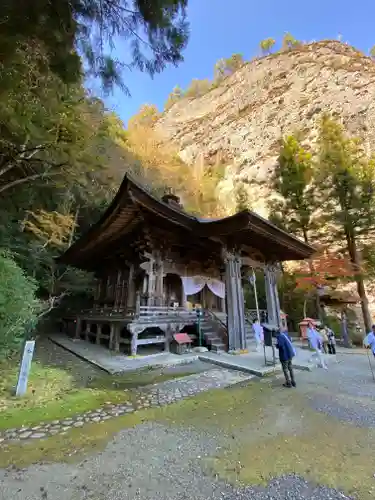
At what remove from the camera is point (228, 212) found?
29.7m

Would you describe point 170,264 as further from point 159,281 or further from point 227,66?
point 227,66

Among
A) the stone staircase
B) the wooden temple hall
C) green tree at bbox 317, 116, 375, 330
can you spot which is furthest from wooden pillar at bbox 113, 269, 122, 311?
green tree at bbox 317, 116, 375, 330

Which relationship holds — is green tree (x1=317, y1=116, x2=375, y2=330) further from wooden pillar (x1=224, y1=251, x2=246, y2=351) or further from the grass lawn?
→ the grass lawn

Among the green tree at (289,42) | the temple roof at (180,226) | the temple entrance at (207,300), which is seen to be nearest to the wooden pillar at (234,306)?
the temple roof at (180,226)

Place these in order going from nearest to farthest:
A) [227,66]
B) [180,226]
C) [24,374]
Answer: [24,374] → [180,226] → [227,66]

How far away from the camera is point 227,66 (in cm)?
4816

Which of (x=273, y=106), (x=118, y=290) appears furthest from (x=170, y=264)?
(x=273, y=106)

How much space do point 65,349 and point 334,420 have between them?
349 inches

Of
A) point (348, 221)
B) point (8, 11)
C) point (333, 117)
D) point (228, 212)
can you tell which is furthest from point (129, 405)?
point (333, 117)

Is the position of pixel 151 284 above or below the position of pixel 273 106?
below

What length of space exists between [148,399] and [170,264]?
21.4 ft

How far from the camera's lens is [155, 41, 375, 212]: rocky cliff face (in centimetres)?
2670

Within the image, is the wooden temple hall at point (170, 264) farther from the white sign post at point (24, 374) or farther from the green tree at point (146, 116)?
the green tree at point (146, 116)

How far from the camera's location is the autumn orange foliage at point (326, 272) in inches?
499
